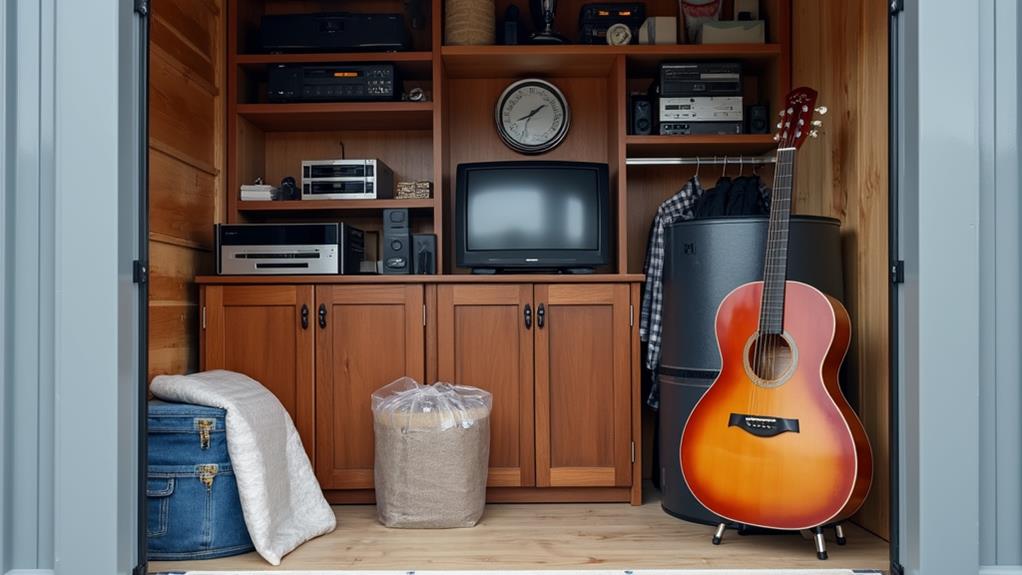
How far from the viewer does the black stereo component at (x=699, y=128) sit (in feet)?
11.9

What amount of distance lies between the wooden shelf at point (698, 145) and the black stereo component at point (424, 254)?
0.93m

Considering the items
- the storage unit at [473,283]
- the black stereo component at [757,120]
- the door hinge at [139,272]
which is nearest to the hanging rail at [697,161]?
the storage unit at [473,283]

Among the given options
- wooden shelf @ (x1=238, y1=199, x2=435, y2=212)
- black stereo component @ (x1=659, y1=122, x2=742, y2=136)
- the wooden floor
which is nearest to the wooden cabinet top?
wooden shelf @ (x1=238, y1=199, x2=435, y2=212)

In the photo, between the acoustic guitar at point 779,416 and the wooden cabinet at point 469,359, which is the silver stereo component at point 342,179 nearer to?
the wooden cabinet at point 469,359

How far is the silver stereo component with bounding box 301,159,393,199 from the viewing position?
3.62 metres

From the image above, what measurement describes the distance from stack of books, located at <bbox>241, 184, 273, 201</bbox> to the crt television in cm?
83

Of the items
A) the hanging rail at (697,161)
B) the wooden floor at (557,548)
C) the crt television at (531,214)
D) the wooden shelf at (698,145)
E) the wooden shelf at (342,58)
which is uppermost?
the wooden shelf at (342,58)

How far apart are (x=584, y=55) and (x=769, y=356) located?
1593 mm

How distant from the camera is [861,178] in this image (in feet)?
9.78
